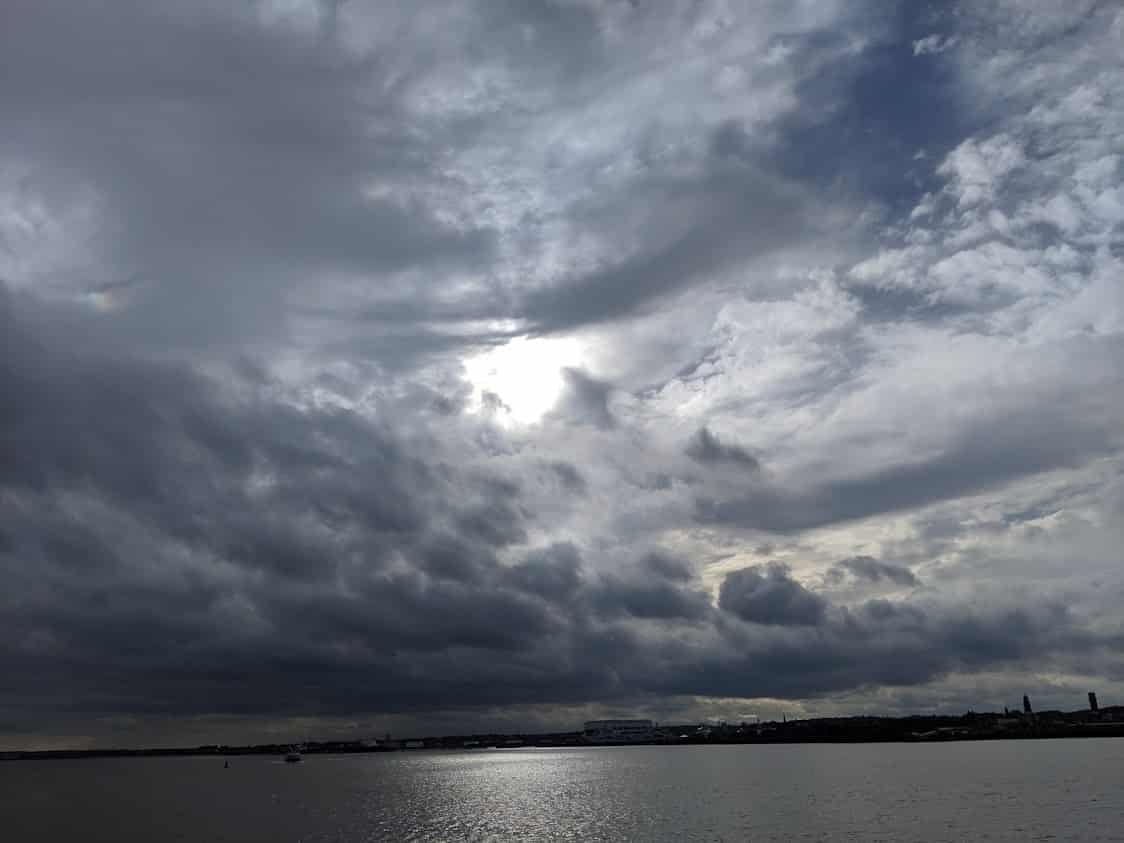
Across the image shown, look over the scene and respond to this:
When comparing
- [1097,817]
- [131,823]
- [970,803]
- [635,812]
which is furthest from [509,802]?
[1097,817]

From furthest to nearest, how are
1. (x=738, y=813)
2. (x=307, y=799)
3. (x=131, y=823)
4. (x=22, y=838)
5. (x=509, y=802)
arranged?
(x=307, y=799) < (x=509, y=802) < (x=131, y=823) < (x=738, y=813) < (x=22, y=838)

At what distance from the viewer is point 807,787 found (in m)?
180

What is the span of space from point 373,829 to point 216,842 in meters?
21.2

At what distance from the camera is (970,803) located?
135 metres

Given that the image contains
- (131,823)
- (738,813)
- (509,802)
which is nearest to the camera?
(738,813)

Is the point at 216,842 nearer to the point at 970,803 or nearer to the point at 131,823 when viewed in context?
the point at 131,823

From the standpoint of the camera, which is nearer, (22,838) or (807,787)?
(22,838)

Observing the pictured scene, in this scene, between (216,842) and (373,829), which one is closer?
(216,842)

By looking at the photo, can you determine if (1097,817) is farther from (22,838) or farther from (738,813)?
(22,838)

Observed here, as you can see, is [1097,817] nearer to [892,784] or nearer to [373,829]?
[892,784]

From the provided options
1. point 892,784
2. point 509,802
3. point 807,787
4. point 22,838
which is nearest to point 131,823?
point 22,838

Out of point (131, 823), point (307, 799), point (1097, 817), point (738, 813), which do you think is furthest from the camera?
point (307, 799)

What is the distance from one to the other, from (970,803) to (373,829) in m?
86.5

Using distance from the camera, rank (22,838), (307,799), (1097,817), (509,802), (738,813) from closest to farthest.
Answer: (1097,817) < (22,838) < (738,813) < (509,802) < (307,799)
